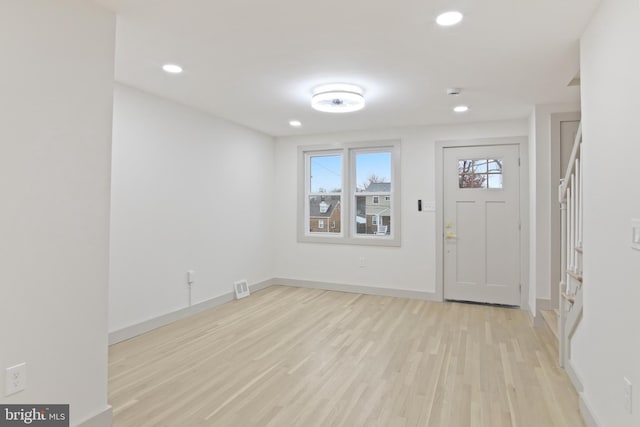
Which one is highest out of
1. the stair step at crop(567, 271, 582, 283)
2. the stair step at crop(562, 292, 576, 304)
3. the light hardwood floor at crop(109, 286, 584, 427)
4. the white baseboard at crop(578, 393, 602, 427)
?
the stair step at crop(567, 271, 582, 283)

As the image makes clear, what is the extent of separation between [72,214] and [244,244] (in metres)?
3.40

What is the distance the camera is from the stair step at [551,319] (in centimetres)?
352

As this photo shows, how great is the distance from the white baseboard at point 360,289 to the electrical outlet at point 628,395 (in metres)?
3.41

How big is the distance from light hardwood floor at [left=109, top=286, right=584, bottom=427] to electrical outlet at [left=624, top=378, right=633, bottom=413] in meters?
0.62

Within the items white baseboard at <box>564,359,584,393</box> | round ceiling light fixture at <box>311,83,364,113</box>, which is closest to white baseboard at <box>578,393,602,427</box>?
white baseboard at <box>564,359,584,393</box>

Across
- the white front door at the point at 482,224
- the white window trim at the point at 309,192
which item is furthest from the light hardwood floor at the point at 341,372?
the white window trim at the point at 309,192

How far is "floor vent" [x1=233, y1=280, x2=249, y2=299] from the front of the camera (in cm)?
513

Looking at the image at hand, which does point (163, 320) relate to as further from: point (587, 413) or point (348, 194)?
point (587, 413)

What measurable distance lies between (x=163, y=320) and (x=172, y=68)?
254 centimetres

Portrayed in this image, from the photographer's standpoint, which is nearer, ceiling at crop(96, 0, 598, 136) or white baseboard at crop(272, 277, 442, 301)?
ceiling at crop(96, 0, 598, 136)

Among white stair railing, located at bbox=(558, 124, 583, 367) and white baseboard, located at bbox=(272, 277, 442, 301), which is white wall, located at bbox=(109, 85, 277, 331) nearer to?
white baseboard, located at bbox=(272, 277, 442, 301)

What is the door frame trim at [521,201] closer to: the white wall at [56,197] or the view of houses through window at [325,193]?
the view of houses through window at [325,193]

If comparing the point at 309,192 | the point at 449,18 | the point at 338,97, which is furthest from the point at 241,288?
the point at 449,18

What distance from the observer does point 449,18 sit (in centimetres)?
226
